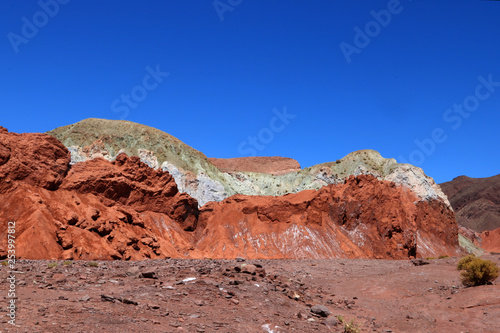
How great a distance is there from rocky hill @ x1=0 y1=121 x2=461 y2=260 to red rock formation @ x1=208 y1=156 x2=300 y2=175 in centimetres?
6401

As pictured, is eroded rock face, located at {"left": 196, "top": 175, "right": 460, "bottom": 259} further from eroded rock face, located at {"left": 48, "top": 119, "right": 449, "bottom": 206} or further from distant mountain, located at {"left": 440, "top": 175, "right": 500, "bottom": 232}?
distant mountain, located at {"left": 440, "top": 175, "right": 500, "bottom": 232}

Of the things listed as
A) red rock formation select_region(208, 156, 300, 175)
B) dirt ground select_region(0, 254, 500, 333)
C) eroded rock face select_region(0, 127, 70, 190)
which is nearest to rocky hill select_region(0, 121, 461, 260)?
eroded rock face select_region(0, 127, 70, 190)

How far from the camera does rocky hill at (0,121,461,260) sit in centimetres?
3559

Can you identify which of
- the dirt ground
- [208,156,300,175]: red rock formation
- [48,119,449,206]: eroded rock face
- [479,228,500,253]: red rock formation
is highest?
[208,156,300,175]: red rock formation

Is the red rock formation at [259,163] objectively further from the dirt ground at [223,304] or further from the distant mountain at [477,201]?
the dirt ground at [223,304]

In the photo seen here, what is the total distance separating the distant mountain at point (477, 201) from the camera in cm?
13962

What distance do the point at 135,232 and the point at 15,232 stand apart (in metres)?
11.7

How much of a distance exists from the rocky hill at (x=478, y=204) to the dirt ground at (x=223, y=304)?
10712cm

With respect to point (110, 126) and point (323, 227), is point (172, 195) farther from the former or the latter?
point (110, 126)

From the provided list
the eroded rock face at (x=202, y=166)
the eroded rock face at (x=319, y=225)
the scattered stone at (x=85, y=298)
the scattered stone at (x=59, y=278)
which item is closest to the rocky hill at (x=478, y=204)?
the eroded rock face at (x=202, y=166)

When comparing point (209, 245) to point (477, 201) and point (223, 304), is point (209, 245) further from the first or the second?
point (477, 201)

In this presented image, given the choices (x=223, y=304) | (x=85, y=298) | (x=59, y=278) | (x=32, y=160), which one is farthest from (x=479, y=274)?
(x=32, y=160)

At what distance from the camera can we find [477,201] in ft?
510

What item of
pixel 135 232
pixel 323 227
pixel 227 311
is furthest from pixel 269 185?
pixel 227 311
